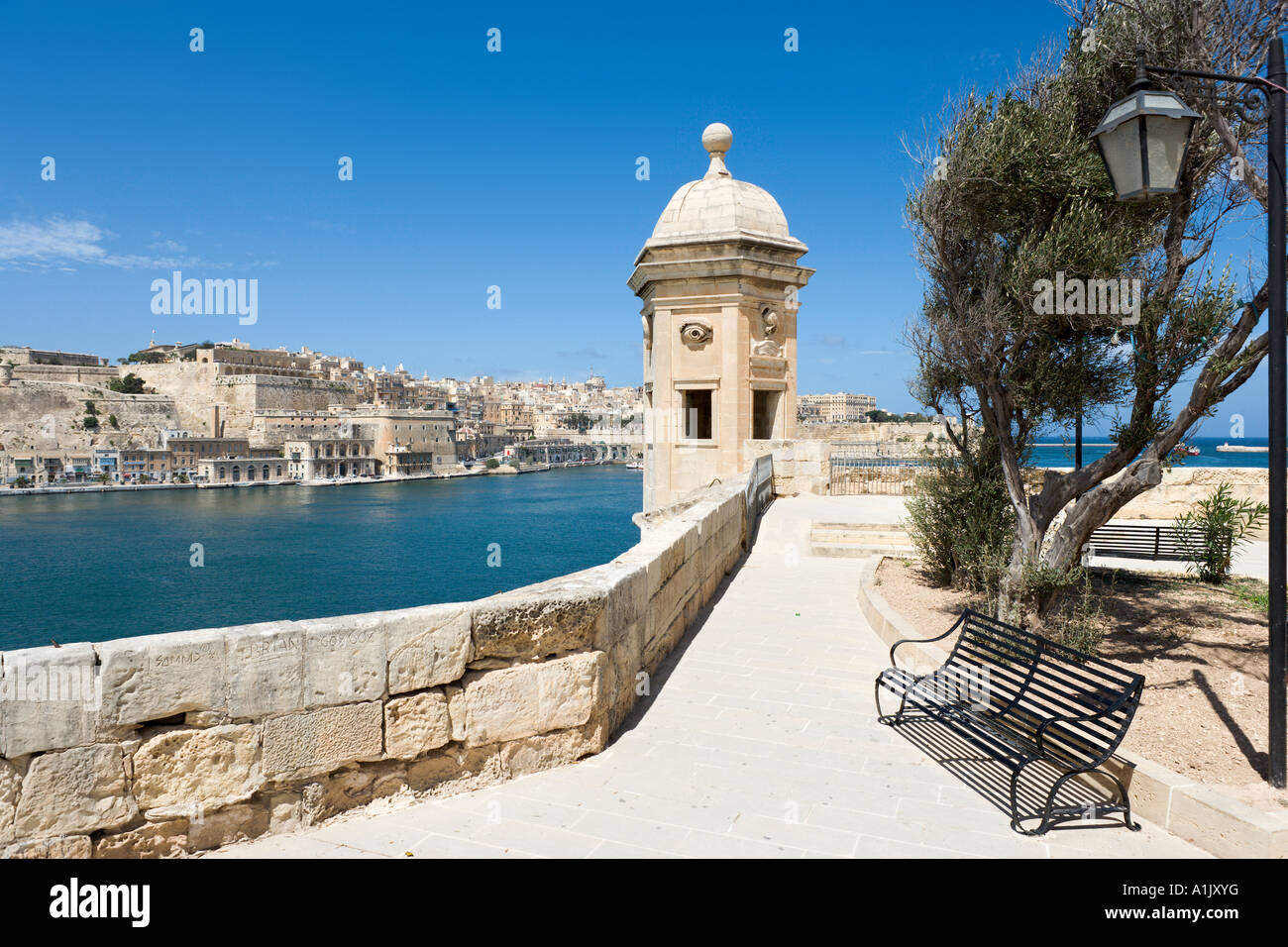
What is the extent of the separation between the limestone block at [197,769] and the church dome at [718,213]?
11.8m

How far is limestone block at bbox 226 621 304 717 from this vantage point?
2693mm

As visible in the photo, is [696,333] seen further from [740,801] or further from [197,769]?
[197,769]

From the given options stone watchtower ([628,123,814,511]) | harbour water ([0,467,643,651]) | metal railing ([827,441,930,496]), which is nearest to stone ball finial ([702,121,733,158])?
stone watchtower ([628,123,814,511])

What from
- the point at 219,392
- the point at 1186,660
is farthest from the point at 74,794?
the point at 219,392

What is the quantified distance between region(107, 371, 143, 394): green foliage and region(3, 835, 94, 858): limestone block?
4711 inches

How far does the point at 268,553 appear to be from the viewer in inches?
1839

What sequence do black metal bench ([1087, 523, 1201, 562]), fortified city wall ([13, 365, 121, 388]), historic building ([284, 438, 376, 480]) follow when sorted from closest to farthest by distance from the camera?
black metal bench ([1087, 523, 1201, 562]) < historic building ([284, 438, 376, 480]) < fortified city wall ([13, 365, 121, 388])

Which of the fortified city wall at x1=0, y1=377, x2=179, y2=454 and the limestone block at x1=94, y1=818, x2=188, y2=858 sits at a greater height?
the fortified city wall at x1=0, y1=377, x2=179, y2=454

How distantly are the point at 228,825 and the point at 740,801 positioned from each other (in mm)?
2033

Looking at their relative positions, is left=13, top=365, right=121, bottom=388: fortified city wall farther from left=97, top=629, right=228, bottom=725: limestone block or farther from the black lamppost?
the black lamppost

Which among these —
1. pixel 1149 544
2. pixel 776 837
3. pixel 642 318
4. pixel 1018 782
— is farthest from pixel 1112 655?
pixel 642 318

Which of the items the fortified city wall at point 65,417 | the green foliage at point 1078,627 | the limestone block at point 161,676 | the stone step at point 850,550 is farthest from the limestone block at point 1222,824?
the fortified city wall at point 65,417
